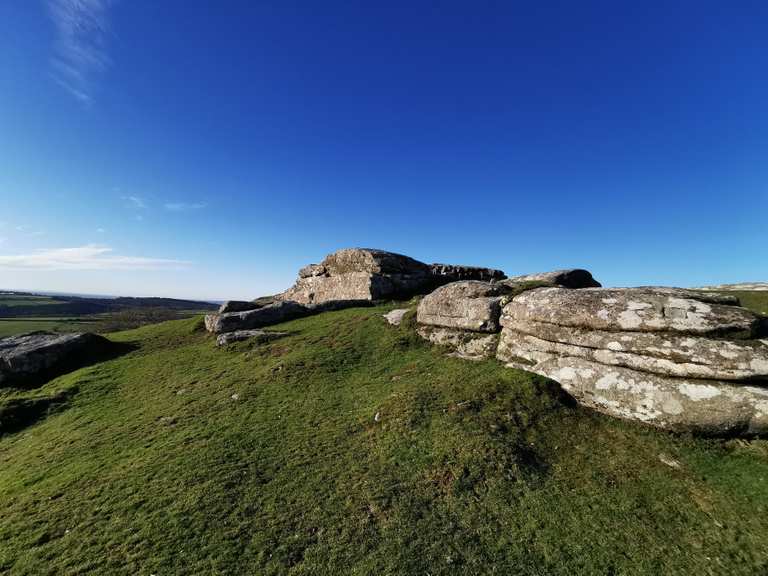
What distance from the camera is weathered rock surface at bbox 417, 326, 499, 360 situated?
17.2 meters

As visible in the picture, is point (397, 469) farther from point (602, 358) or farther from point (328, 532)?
point (602, 358)

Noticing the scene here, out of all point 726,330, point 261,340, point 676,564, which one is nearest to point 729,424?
point 726,330

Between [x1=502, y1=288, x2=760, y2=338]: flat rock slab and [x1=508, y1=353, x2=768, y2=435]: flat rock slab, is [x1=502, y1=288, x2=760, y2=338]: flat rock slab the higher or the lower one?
the higher one

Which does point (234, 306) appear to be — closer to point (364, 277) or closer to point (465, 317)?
point (364, 277)

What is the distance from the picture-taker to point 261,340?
22203mm

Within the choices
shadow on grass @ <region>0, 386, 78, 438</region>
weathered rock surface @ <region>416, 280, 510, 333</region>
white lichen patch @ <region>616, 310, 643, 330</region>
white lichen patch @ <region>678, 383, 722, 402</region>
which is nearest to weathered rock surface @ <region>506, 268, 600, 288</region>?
weathered rock surface @ <region>416, 280, 510, 333</region>

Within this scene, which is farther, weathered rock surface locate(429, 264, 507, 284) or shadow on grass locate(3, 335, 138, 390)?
weathered rock surface locate(429, 264, 507, 284)

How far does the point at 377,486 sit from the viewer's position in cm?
930

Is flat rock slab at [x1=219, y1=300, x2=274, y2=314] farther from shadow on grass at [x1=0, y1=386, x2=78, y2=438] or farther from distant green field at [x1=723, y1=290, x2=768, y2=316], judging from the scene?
distant green field at [x1=723, y1=290, x2=768, y2=316]

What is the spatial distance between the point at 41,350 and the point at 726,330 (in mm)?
34081

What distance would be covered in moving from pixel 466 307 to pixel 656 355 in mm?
8673

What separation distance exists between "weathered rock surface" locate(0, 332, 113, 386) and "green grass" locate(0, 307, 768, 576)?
7.36 m

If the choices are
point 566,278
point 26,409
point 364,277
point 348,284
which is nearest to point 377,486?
point 26,409

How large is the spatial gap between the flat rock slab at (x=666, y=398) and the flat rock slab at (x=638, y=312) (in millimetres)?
1832
